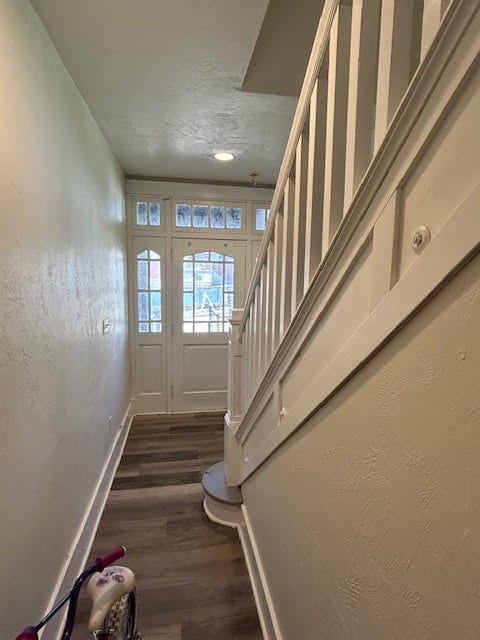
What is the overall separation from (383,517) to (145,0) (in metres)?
1.77

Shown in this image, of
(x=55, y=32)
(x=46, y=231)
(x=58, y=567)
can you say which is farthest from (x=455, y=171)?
(x=58, y=567)

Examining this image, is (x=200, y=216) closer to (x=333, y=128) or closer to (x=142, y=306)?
(x=142, y=306)

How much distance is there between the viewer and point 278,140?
2594 mm

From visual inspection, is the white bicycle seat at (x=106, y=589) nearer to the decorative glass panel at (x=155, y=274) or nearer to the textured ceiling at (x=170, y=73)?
the textured ceiling at (x=170, y=73)

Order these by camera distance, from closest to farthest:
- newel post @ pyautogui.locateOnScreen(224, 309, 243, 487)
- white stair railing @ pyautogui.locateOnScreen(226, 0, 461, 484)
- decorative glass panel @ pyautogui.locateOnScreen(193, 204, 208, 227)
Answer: white stair railing @ pyautogui.locateOnScreen(226, 0, 461, 484)
newel post @ pyautogui.locateOnScreen(224, 309, 243, 487)
decorative glass panel @ pyautogui.locateOnScreen(193, 204, 208, 227)

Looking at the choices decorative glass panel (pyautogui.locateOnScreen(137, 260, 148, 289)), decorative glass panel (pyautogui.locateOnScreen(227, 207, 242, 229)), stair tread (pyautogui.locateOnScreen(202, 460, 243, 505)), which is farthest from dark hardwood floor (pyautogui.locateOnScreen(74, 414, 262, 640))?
decorative glass panel (pyautogui.locateOnScreen(227, 207, 242, 229))

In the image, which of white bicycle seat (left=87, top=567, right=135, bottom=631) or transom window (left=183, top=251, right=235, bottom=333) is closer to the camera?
white bicycle seat (left=87, top=567, right=135, bottom=631)

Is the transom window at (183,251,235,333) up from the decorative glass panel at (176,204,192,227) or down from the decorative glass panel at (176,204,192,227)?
down

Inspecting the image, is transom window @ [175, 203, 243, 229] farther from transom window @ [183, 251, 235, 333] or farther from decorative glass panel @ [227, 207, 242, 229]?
transom window @ [183, 251, 235, 333]

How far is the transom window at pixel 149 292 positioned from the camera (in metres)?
3.72

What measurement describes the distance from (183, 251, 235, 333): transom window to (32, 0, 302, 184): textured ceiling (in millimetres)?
1162

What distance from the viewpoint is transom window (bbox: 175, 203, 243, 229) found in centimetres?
375

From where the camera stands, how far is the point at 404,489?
649 mm

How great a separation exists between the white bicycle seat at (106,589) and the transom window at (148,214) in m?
3.25
